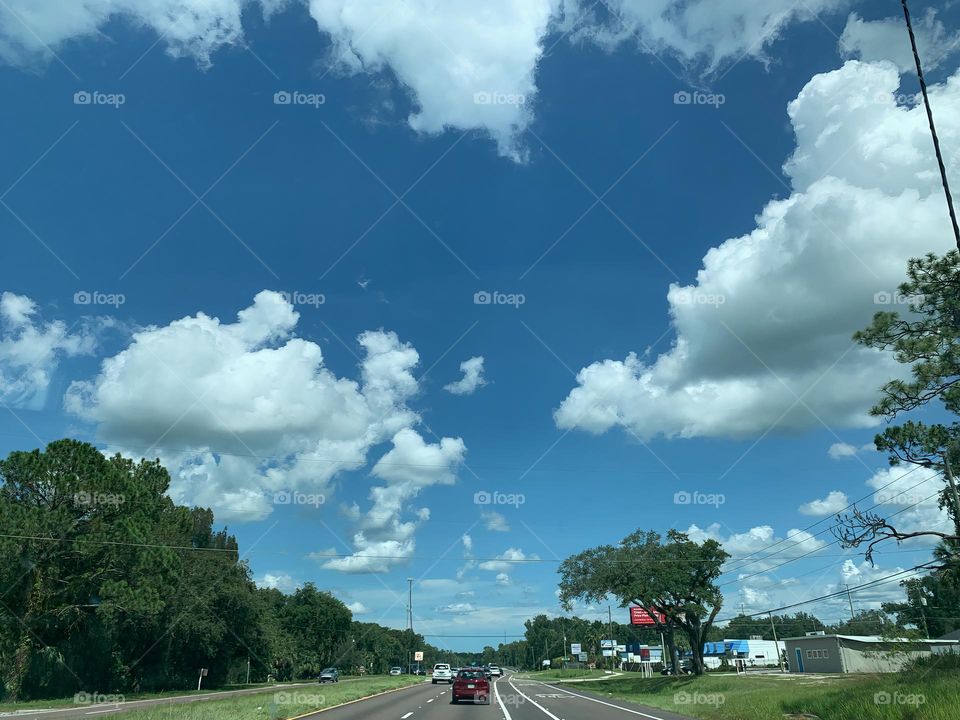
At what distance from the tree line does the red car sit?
68.9 feet

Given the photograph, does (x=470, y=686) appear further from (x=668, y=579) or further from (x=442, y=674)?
(x=442, y=674)

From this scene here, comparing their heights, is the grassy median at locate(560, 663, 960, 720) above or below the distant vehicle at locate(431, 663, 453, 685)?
above

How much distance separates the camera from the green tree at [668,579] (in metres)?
56.2

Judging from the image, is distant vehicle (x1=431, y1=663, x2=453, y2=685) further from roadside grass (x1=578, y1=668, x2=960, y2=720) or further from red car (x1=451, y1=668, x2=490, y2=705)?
roadside grass (x1=578, y1=668, x2=960, y2=720)

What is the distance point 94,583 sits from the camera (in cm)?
4284

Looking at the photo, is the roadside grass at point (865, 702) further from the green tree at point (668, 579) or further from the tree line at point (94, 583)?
the tree line at point (94, 583)

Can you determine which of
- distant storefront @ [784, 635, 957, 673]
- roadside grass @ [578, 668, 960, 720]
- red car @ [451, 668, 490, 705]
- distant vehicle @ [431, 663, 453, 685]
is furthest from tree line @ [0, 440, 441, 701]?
distant storefront @ [784, 635, 957, 673]

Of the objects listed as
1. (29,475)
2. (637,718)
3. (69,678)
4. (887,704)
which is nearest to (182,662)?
(69,678)

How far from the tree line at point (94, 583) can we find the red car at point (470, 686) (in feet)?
68.9

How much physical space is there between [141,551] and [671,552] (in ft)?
135

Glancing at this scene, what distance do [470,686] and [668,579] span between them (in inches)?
1007

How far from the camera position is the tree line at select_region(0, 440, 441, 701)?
4022 cm

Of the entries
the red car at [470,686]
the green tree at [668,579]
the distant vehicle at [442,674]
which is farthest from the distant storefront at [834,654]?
the distant vehicle at [442,674]

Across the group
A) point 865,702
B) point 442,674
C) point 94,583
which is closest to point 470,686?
point 865,702
